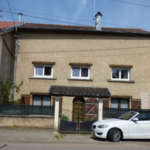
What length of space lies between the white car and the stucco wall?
3.38m

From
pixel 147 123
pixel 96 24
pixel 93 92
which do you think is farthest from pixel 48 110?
pixel 96 24

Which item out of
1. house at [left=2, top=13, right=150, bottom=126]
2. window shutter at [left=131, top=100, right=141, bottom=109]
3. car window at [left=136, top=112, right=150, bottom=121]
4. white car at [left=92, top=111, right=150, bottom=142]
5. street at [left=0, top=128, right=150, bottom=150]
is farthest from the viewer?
house at [left=2, top=13, right=150, bottom=126]

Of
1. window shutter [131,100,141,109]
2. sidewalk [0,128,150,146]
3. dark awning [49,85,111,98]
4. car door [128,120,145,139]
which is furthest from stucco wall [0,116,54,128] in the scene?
window shutter [131,100,141,109]

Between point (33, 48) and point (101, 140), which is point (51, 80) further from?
point (101, 140)

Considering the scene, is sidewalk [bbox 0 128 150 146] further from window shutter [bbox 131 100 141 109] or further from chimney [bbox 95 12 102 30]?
chimney [bbox 95 12 102 30]

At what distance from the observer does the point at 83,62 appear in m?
17.0

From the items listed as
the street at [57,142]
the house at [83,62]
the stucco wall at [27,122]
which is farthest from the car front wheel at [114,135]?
the house at [83,62]

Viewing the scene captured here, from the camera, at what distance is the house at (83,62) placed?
16703 mm

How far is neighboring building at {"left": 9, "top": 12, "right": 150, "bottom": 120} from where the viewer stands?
659 inches

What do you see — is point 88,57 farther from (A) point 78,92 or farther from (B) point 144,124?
(B) point 144,124

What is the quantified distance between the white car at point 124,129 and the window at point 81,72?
7101 mm

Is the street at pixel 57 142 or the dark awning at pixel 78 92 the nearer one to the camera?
the street at pixel 57 142

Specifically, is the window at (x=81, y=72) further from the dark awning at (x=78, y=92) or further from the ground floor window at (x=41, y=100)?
the dark awning at (x=78, y=92)

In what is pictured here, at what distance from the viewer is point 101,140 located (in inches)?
404
